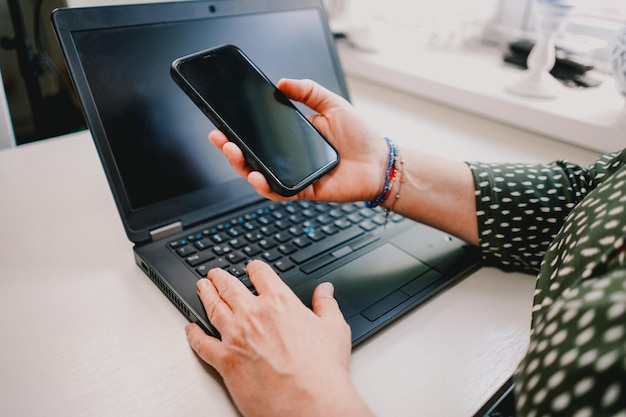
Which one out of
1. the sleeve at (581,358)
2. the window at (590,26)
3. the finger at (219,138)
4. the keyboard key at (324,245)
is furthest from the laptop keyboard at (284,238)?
the window at (590,26)

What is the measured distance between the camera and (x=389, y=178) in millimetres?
604

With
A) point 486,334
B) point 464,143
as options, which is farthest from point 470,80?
point 486,334

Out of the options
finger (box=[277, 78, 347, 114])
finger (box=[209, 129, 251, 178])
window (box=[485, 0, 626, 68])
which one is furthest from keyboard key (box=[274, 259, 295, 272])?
window (box=[485, 0, 626, 68])

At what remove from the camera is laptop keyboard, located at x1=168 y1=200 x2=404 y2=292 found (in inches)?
20.9

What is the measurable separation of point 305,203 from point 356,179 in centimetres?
8

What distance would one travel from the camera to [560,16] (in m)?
0.86

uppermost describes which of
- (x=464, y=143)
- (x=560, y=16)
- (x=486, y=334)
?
(x=560, y=16)

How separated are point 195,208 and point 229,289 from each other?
169 millimetres

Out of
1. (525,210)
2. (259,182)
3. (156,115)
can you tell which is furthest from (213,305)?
(525,210)

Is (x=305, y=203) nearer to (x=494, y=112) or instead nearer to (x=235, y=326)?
(x=235, y=326)

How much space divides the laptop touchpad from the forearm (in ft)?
0.19

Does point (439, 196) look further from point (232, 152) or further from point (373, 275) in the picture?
point (232, 152)

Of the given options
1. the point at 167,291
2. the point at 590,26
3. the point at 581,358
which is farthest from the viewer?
the point at 590,26

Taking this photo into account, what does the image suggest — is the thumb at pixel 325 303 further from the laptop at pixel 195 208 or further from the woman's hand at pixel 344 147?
the woman's hand at pixel 344 147
